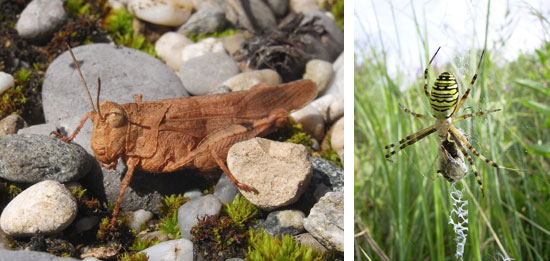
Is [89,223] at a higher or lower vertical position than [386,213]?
higher

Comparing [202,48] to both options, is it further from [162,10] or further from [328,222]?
[328,222]

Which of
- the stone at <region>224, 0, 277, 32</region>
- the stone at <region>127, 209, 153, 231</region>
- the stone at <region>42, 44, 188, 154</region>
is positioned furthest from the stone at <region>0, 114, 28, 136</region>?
the stone at <region>224, 0, 277, 32</region>

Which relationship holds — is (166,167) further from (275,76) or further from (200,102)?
(275,76)

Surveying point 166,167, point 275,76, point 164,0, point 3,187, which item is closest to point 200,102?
point 166,167

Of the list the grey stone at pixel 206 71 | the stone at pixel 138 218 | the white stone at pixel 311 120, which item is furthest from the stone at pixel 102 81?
the white stone at pixel 311 120

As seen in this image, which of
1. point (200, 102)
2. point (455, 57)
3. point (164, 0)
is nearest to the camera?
point (455, 57)

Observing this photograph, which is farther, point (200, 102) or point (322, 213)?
point (200, 102)
